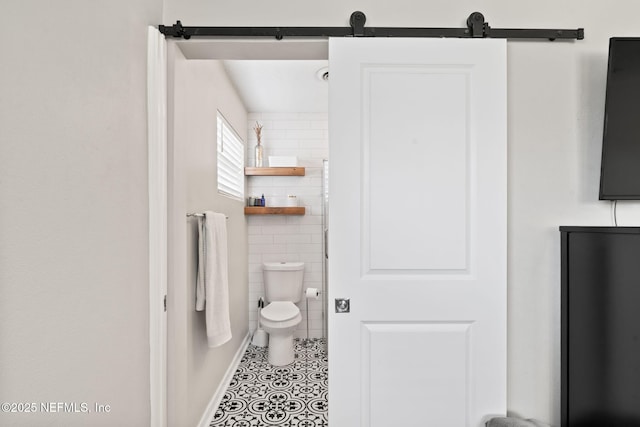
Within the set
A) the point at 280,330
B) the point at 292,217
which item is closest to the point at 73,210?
the point at 280,330

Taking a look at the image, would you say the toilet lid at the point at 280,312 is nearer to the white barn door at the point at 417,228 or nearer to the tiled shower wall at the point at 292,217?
the tiled shower wall at the point at 292,217

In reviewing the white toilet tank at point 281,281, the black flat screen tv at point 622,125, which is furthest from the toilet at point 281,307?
the black flat screen tv at point 622,125

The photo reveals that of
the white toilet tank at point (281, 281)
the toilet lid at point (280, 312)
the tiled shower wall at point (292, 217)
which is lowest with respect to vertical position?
the toilet lid at point (280, 312)

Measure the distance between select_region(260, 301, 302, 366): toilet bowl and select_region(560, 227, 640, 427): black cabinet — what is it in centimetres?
188

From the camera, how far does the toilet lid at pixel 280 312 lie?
2.78m

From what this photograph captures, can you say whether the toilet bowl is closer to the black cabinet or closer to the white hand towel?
the white hand towel

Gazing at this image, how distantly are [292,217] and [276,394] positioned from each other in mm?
1693

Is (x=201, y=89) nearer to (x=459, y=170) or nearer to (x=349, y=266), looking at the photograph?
(x=349, y=266)

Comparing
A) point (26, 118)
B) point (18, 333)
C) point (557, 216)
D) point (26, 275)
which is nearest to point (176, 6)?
point (26, 118)

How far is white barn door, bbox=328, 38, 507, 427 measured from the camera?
4.62 feet

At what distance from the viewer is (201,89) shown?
1.98 m

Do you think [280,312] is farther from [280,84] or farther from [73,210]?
[73,210]

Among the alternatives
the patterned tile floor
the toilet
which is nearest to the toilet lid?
the toilet

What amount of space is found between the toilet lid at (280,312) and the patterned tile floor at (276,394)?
0.44 metres
